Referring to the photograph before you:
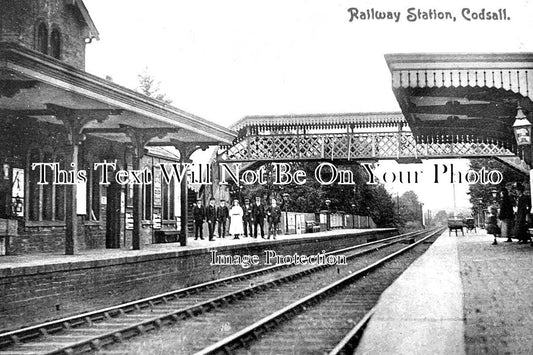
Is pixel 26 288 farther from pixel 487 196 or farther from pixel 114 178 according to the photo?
pixel 487 196

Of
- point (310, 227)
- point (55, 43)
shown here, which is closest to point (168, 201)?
point (55, 43)

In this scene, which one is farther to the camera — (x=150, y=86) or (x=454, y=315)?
(x=150, y=86)

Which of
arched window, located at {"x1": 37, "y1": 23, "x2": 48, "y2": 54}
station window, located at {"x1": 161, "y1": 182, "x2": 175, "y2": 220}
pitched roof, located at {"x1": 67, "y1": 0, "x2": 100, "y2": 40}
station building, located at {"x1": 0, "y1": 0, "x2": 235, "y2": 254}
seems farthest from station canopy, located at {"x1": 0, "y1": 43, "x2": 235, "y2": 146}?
pitched roof, located at {"x1": 67, "y1": 0, "x2": 100, "y2": 40}

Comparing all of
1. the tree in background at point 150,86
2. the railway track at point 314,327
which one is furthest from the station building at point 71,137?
the railway track at point 314,327

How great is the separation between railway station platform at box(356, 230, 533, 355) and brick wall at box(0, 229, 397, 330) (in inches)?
171

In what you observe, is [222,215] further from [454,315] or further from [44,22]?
[454,315]

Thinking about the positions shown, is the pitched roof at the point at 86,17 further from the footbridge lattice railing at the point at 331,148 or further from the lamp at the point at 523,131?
the lamp at the point at 523,131

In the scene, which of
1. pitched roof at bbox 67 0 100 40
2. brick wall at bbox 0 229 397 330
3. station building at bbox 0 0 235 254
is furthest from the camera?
pitched roof at bbox 67 0 100 40

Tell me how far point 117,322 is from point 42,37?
33.1 feet

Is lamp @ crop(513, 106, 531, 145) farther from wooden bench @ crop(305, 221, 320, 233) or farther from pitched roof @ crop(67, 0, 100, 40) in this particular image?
wooden bench @ crop(305, 221, 320, 233)

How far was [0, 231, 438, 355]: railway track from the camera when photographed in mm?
7332

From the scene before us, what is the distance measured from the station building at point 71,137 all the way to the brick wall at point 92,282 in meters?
1.12

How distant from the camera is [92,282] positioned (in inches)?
402

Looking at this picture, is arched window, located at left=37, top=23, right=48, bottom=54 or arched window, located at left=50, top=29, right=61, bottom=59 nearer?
arched window, located at left=37, top=23, right=48, bottom=54
